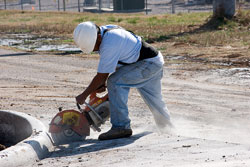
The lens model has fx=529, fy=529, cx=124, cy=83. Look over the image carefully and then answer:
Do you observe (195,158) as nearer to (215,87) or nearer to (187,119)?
(187,119)

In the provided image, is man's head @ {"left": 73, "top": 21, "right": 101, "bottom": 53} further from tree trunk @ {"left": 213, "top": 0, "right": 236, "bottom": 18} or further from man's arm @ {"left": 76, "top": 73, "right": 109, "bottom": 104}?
tree trunk @ {"left": 213, "top": 0, "right": 236, "bottom": 18}

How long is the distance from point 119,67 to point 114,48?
0.53m

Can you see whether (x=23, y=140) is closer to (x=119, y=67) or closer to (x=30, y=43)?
(x=119, y=67)

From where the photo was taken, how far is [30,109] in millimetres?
9102

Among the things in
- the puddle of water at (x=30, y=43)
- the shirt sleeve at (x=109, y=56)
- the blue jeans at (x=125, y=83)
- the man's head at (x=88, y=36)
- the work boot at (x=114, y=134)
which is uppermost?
the man's head at (x=88, y=36)

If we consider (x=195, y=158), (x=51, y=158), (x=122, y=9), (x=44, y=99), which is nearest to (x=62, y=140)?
(x=51, y=158)

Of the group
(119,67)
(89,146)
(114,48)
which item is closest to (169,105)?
(119,67)

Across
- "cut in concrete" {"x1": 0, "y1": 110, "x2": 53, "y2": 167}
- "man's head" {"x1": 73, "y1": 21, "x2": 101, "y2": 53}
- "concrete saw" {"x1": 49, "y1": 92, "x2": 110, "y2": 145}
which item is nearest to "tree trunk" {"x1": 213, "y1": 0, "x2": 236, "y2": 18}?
"cut in concrete" {"x1": 0, "y1": 110, "x2": 53, "y2": 167}

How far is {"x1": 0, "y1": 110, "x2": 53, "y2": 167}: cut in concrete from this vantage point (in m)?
5.94

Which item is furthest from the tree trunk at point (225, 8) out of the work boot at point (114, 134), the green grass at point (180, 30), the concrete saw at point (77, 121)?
the work boot at point (114, 134)

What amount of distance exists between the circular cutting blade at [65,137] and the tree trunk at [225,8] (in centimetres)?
1638

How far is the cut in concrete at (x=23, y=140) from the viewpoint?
234 inches

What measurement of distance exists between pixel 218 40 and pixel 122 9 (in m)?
22.4

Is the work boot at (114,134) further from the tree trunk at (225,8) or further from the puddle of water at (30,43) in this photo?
the tree trunk at (225,8)
